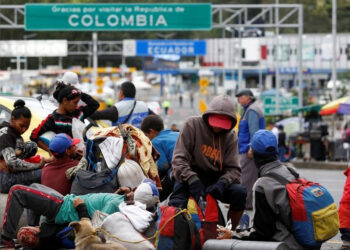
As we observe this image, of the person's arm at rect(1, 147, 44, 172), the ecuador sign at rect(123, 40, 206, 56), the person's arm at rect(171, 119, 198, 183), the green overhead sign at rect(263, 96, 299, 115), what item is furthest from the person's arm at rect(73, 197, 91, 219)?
the ecuador sign at rect(123, 40, 206, 56)

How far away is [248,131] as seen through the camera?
573 inches

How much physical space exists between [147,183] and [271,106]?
1334 inches

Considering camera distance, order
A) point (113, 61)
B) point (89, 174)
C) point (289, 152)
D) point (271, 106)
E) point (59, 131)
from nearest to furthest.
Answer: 1. point (89, 174)
2. point (59, 131)
3. point (289, 152)
4. point (271, 106)
5. point (113, 61)

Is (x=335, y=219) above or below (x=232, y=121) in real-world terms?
below

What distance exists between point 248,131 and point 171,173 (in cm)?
456

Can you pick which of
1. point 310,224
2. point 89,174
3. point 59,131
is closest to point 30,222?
point 89,174

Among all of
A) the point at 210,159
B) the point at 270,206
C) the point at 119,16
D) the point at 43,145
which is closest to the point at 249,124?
the point at 43,145

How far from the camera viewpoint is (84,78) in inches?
4675

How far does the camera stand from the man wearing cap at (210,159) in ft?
31.9

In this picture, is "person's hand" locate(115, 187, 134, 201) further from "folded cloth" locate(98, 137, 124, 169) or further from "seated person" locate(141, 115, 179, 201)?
"seated person" locate(141, 115, 179, 201)

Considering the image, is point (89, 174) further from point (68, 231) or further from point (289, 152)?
point (289, 152)

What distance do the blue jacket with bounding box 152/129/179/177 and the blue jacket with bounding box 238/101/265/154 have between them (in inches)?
110

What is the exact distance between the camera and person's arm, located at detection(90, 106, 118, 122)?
43.2ft

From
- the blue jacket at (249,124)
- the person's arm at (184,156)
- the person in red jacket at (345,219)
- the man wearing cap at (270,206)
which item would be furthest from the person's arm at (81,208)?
the blue jacket at (249,124)
